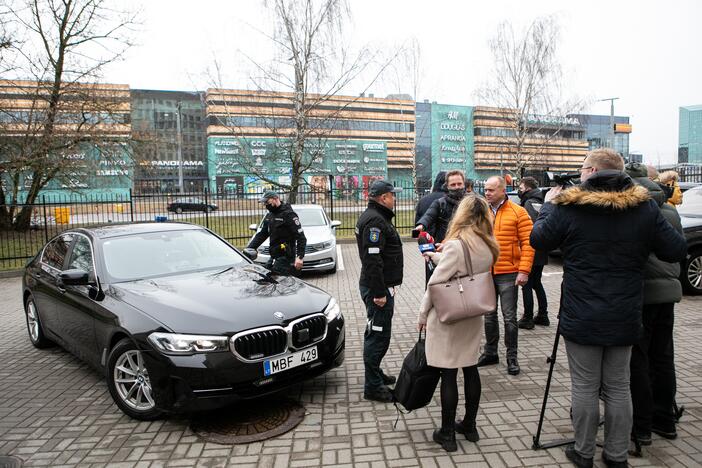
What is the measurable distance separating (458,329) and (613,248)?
1077 millimetres

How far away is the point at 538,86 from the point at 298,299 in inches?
1085

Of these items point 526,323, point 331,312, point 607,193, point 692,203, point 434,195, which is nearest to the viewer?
point 607,193

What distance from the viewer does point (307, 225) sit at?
11.8 meters

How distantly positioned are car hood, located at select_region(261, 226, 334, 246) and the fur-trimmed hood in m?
8.16

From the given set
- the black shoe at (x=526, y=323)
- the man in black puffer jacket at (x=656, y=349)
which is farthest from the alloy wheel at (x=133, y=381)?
the black shoe at (x=526, y=323)

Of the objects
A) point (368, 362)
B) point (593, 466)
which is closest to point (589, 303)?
point (593, 466)

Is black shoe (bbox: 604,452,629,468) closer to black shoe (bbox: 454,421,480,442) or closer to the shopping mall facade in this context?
black shoe (bbox: 454,421,480,442)

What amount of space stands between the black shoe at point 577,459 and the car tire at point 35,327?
574 cm

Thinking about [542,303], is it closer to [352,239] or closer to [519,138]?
[352,239]

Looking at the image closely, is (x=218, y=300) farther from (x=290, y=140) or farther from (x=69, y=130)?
(x=69, y=130)

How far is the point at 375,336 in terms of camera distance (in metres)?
4.05

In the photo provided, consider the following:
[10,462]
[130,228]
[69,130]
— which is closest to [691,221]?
[130,228]

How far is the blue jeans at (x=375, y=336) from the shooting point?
13.3 feet

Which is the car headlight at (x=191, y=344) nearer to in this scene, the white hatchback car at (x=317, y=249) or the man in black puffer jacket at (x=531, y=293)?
the man in black puffer jacket at (x=531, y=293)
